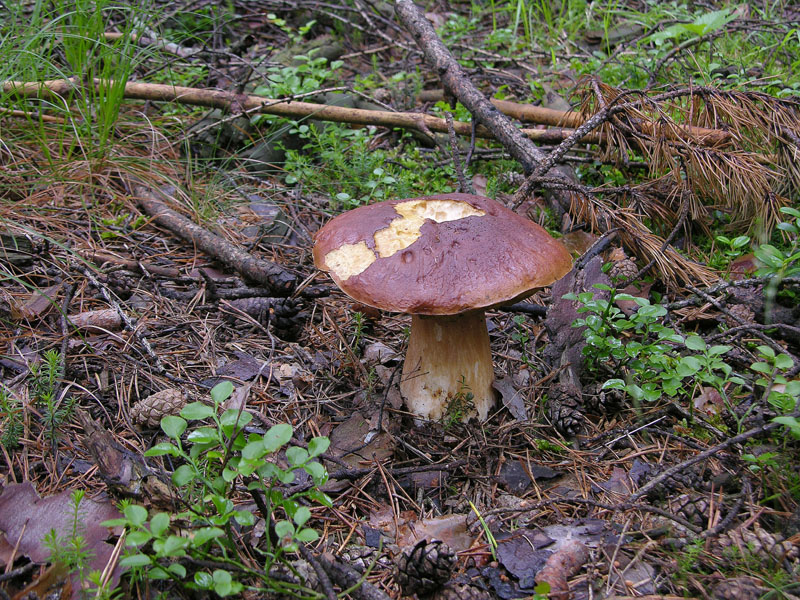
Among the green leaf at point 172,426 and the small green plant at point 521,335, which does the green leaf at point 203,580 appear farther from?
the small green plant at point 521,335

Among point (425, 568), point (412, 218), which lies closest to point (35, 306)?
point (412, 218)

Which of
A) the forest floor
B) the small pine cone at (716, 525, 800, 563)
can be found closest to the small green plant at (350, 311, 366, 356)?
the forest floor

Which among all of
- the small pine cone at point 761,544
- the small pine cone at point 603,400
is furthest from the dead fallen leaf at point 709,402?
→ the small pine cone at point 761,544

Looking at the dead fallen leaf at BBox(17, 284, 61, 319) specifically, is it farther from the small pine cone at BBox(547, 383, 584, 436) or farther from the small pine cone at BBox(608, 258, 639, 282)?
the small pine cone at BBox(608, 258, 639, 282)

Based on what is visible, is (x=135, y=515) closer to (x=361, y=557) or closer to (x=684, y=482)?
(x=361, y=557)

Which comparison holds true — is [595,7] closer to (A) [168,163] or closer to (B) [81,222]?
(A) [168,163]

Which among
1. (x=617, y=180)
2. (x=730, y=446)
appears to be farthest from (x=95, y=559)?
(x=617, y=180)
